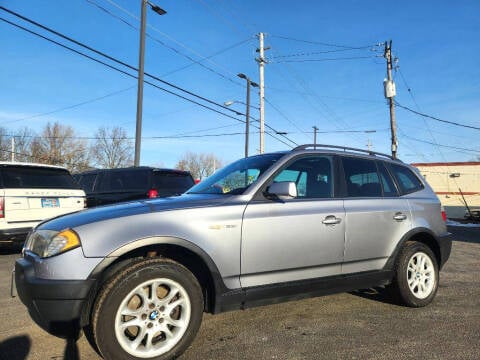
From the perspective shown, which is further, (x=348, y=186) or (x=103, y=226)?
(x=348, y=186)

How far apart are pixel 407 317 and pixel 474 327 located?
0.60m

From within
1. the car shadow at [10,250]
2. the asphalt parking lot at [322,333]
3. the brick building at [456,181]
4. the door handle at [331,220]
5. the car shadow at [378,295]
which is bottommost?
the car shadow at [10,250]

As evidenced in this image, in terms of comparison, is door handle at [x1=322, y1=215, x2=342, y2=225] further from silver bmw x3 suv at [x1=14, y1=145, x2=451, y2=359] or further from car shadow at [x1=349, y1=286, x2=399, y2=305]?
car shadow at [x1=349, y1=286, x2=399, y2=305]

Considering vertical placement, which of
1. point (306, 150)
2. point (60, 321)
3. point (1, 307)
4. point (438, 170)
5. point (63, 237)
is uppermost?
point (438, 170)

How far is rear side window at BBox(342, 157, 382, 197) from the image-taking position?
4273mm

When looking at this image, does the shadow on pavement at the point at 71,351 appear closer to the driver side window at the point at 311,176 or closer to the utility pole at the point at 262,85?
the driver side window at the point at 311,176

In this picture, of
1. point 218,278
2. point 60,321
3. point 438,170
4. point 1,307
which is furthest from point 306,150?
point 438,170

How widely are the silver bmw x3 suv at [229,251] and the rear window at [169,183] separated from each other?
5.28 m

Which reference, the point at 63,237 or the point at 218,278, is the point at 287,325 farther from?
the point at 63,237

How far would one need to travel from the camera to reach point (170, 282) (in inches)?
119

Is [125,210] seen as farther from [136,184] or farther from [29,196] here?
[136,184]

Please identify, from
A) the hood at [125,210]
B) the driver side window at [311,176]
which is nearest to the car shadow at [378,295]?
the driver side window at [311,176]

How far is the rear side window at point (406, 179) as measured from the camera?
4742 mm

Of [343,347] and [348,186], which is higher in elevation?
[348,186]
